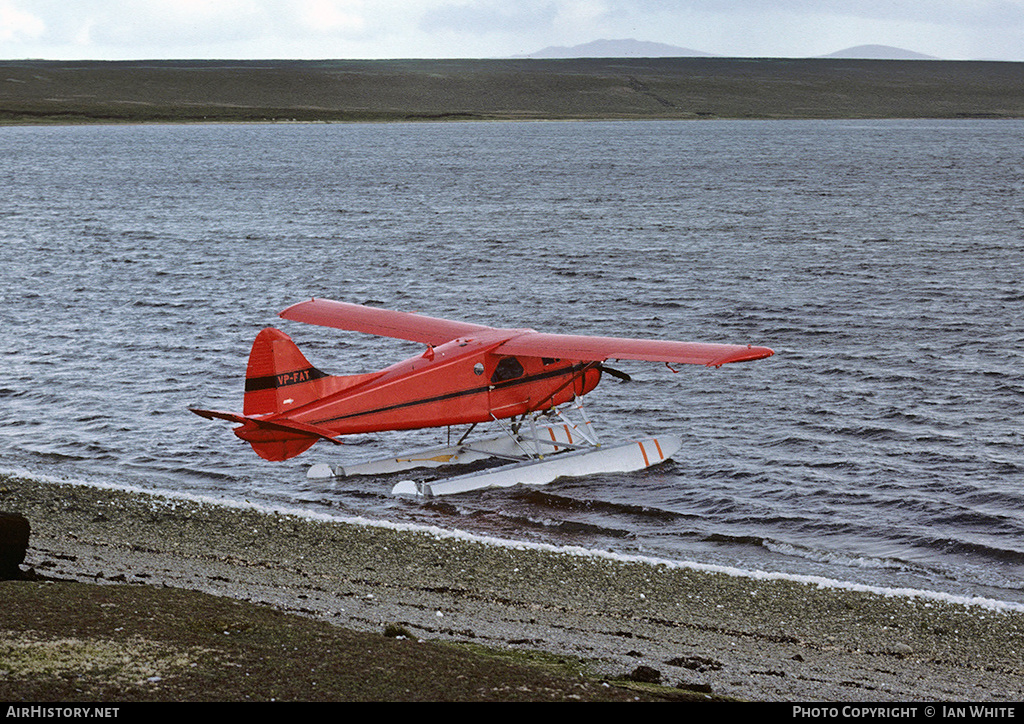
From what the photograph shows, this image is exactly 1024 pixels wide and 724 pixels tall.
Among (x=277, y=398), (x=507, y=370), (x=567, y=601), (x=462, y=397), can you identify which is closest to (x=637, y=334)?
(x=507, y=370)

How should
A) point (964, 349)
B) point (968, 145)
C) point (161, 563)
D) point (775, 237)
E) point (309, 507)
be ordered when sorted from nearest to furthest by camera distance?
point (161, 563), point (309, 507), point (964, 349), point (775, 237), point (968, 145)

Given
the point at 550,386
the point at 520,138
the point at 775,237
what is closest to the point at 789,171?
the point at 775,237

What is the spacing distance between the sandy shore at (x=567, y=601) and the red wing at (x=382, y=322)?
583 centimetres

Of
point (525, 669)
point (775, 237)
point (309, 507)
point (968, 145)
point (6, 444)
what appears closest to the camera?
point (525, 669)

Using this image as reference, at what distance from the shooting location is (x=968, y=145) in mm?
143375

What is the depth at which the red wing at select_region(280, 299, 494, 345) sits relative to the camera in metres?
22.6

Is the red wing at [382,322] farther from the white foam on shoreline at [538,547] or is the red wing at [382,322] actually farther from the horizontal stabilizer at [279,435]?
the white foam on shoreline at [538,547]

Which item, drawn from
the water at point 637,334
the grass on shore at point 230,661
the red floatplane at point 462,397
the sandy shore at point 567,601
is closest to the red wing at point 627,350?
the red floatplane at point 462,397

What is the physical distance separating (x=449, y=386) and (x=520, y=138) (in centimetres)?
15088

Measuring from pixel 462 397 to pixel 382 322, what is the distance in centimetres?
393

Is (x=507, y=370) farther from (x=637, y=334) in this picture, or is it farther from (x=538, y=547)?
(x=637, y=334)

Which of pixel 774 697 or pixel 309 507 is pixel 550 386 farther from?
pixel 774 697

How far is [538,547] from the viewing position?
1686cm

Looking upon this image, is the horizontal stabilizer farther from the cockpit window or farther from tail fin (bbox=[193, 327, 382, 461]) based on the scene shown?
the cockpit window
